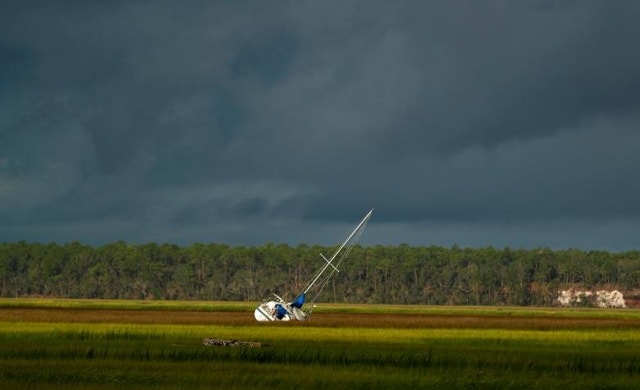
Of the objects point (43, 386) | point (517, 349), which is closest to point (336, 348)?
point (517, 349)

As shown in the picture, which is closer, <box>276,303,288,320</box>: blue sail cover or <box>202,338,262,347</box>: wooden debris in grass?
<box>202,338,262,347</box>: wooden debris in grass

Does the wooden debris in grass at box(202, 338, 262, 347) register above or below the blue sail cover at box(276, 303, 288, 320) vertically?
below

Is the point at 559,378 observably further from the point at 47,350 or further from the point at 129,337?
the point at 129,337

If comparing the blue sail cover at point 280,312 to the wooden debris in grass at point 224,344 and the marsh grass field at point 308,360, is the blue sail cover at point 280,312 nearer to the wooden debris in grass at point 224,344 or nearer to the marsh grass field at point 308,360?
the marsh grass field at point 308,360

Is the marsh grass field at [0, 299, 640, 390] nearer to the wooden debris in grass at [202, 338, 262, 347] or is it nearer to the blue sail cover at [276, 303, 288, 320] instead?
the wooden debris in grass at [202, 338, 262, 347]

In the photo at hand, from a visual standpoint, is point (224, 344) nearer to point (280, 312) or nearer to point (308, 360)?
point (308, 360)

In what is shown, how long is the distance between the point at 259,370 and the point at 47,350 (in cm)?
1137

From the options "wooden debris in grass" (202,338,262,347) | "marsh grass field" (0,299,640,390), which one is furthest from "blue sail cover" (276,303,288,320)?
"wooden debris in grass" (202,338,262,347)

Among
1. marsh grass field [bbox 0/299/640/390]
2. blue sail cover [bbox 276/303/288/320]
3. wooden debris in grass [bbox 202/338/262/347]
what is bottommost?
marsh grass field [bbox 0/299/640/390]

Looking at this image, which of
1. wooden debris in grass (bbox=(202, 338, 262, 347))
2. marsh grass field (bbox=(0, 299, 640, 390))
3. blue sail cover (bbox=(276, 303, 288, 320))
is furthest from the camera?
blue sail cover (bbox=(276, 303, 288, 320))

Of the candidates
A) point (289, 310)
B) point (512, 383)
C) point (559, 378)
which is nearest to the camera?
point (512, 383)

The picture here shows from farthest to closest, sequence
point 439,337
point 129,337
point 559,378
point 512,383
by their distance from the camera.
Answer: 1. point 439,337
2. point 129,337
3. point 559,378
4. point 512,383

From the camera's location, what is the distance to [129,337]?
58500mm

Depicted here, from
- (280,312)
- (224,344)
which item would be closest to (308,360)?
(224,344)
